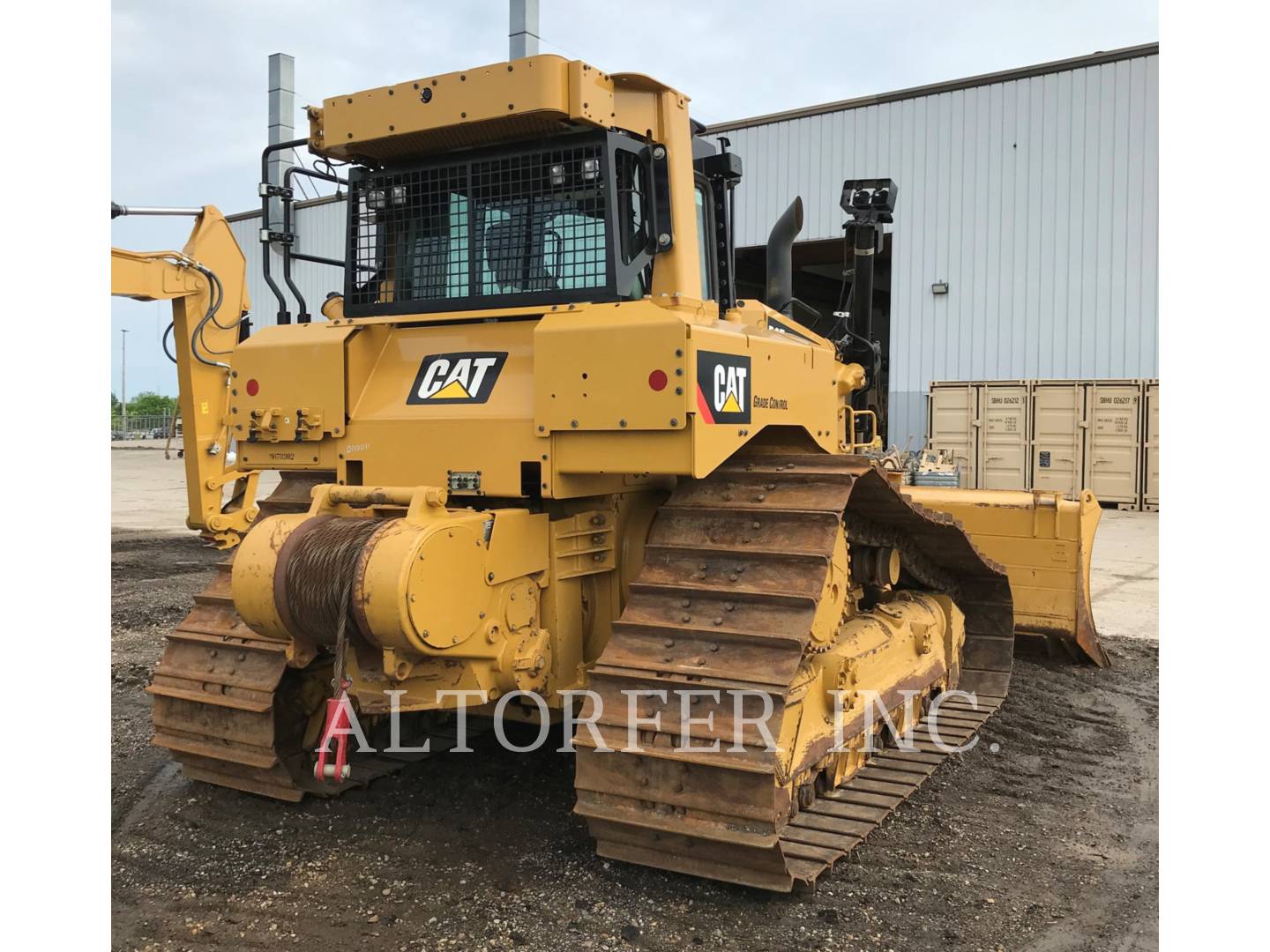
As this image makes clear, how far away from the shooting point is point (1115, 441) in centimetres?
1742

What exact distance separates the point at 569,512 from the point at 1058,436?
1499 centimetres

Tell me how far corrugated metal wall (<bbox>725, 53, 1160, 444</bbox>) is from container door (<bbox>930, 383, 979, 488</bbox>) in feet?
2.11

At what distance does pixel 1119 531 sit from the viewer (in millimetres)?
14922

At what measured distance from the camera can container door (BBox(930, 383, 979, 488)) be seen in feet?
60.4

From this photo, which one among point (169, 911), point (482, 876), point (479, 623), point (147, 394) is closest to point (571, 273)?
point (479, 623)

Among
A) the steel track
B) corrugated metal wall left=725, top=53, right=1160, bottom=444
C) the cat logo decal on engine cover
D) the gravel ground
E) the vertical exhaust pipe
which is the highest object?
corrugated metal wall left=725, top=53, right=1160, bottom=444

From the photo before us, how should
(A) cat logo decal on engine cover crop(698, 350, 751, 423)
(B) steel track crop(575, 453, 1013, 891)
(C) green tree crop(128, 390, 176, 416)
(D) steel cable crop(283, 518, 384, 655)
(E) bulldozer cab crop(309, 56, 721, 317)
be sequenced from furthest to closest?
(C) green tree crop(128, 390, 176, 416) → (E) bulldozer cab crop(309, 56, 721, 317) → (A) cat logo decal on engine cover crop(698, 350, 751, 423) → (D) steel cable crop(283, 518, 384, 655) → (B) steel track crop(575, 453, 1013, 891)

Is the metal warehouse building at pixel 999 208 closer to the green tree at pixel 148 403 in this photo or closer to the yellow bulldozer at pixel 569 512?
the yellow bulldozer at pixel 569 512

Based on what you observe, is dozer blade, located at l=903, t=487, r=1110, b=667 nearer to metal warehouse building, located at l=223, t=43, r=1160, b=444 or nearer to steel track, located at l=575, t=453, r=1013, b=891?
steel track, located at l=575, t=453, r=1013, b=891

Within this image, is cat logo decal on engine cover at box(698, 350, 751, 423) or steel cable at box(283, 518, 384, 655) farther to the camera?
cat logo decal on engine cover at box(698, 350, 751, 423)

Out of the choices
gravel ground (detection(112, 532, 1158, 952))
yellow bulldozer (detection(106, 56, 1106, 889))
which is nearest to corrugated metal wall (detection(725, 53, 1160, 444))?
gravel ground (detection(112, 532, 1158, 952))

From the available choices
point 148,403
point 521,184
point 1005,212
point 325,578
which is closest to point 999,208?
point 1005,212

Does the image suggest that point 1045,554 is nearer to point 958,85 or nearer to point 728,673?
point 728,673

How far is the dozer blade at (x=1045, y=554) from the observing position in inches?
289
